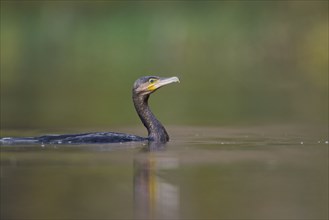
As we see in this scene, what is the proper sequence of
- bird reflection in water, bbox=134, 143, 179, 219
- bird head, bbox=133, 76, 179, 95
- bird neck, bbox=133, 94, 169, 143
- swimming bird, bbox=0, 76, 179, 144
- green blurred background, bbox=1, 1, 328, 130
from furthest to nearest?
green blurred background, bbox=1, 1, 328, 130 < bird head, bbox=133, 76, 179, 95 < bird neck, bbox=133, 94, 169, 143 < swimming bird, bbox=0, 76, 179, 144 < bird reflection in water, bbox=134, 143, 179, 219

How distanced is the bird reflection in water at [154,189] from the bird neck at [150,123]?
1.43 meters

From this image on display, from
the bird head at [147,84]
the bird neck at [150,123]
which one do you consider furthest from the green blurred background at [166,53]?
the bird head at [147,84]

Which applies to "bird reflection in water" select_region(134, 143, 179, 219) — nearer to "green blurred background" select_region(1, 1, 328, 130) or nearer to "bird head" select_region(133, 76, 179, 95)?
"bird head" select_region(133, 76, 179, 95)

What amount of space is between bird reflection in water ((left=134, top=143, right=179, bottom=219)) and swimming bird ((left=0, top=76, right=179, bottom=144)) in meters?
1.04

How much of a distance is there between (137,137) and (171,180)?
3794mm

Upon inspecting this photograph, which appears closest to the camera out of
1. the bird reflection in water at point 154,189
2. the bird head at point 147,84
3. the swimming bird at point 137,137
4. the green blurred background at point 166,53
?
the bird reflection in water at point 154,189

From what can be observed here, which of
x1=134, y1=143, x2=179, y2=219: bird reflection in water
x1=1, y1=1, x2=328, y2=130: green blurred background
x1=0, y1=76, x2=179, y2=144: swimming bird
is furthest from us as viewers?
x1=1, y1=1, x2=328, y2=130: green blurred background

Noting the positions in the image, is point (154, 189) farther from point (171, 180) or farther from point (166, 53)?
point (166, 53)

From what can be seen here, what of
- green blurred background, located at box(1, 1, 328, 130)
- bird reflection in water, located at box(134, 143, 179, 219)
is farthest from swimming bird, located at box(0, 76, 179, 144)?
green blurred background, located at box(1, 1, 328, 130)

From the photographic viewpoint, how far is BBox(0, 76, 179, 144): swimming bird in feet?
56.0

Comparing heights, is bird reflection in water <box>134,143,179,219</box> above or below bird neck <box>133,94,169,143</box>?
below

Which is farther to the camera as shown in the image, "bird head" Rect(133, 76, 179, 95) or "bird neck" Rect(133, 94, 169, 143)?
"bird head" Rect(133, 76, 179, 95)

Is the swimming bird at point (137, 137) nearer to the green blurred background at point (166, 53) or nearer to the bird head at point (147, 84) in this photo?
the bird head at point (147, 84)

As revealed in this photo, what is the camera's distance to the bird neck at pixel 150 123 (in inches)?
704
